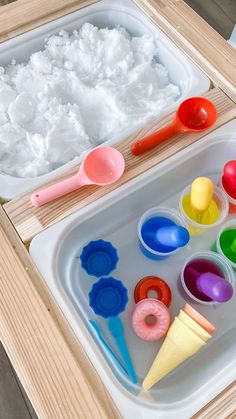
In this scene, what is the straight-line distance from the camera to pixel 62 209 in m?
0.64

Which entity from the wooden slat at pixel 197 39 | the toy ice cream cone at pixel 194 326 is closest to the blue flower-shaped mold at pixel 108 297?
the toy ice cream cone at pixel 194 326

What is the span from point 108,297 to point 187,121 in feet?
1.03

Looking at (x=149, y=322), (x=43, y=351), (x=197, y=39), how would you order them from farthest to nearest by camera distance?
(x=197, y=39) → (x=149, y=322) → (x=43, y=351)

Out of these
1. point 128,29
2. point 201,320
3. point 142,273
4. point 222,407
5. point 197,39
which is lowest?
point 222,407

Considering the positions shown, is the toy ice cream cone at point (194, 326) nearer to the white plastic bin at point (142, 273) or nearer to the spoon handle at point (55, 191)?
the white plastic bin at point (142, 273)

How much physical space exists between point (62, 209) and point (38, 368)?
0.23m

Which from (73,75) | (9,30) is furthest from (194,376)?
(9,30)

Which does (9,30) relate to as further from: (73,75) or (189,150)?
(189,150)

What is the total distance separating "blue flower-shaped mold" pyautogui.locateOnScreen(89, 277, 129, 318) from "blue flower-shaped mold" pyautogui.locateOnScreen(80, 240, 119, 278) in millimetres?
19

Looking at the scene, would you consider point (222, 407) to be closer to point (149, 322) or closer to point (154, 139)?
point (149, 322)

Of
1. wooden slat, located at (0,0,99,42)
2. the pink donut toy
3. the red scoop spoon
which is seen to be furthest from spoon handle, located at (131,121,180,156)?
wooden slat, located at (0,0,99,42)

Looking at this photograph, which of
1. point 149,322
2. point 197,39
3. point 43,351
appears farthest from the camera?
point 197,39

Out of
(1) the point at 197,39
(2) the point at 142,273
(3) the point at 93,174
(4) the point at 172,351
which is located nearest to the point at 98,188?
(3) the point at 93,174

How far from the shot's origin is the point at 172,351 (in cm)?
59
